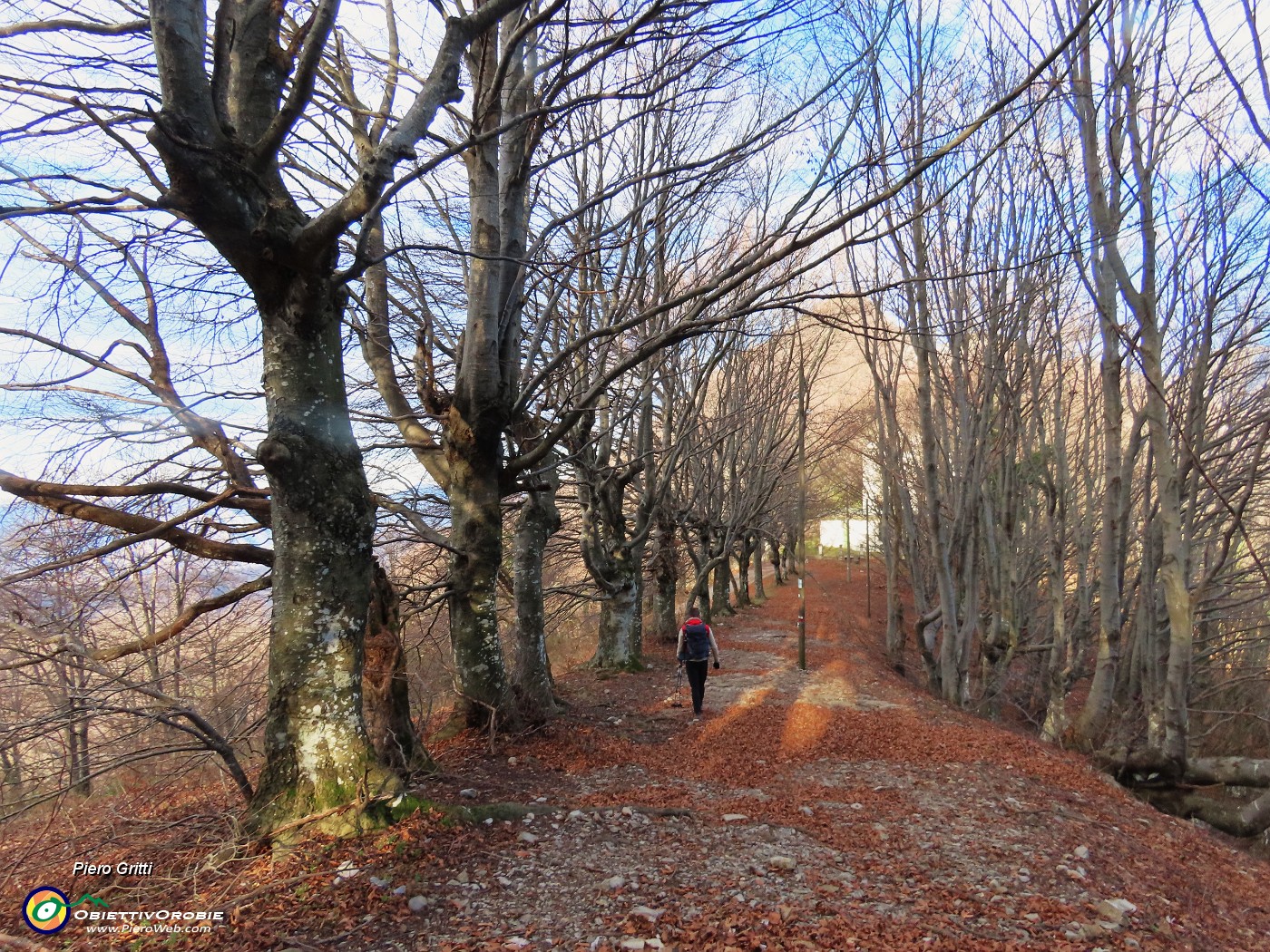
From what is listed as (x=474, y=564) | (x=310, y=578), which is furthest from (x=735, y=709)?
(x=310, y=578)

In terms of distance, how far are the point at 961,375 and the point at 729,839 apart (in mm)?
8541

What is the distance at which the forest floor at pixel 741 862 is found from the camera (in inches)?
122

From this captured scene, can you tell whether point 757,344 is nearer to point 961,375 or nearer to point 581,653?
point 961,375

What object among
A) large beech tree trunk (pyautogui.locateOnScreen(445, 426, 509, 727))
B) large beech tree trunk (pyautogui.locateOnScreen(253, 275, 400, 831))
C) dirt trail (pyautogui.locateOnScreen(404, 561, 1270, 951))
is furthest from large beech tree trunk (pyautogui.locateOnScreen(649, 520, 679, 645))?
large beech tree trunk (pyautogui.locateOnScreen(253, 275, 400, 831))

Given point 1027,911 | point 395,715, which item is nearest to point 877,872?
point 1027,911

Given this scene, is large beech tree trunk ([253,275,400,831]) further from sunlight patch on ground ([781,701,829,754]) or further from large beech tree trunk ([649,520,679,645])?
large beech tree trunk ([649,520,679,645])

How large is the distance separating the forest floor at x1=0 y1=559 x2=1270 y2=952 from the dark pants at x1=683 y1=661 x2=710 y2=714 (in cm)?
123

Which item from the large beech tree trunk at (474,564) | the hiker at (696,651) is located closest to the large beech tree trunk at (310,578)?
the large beech tree trunk at (474,564)

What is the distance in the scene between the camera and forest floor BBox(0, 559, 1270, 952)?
3105 mm

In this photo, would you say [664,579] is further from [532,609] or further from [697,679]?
[532,609]

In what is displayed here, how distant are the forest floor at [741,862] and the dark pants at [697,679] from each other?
4.04 feet

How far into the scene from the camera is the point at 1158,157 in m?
8.09

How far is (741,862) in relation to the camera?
157 inches

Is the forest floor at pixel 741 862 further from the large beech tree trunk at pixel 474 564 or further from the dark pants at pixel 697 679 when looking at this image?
the dark pants at pixel 697 679
